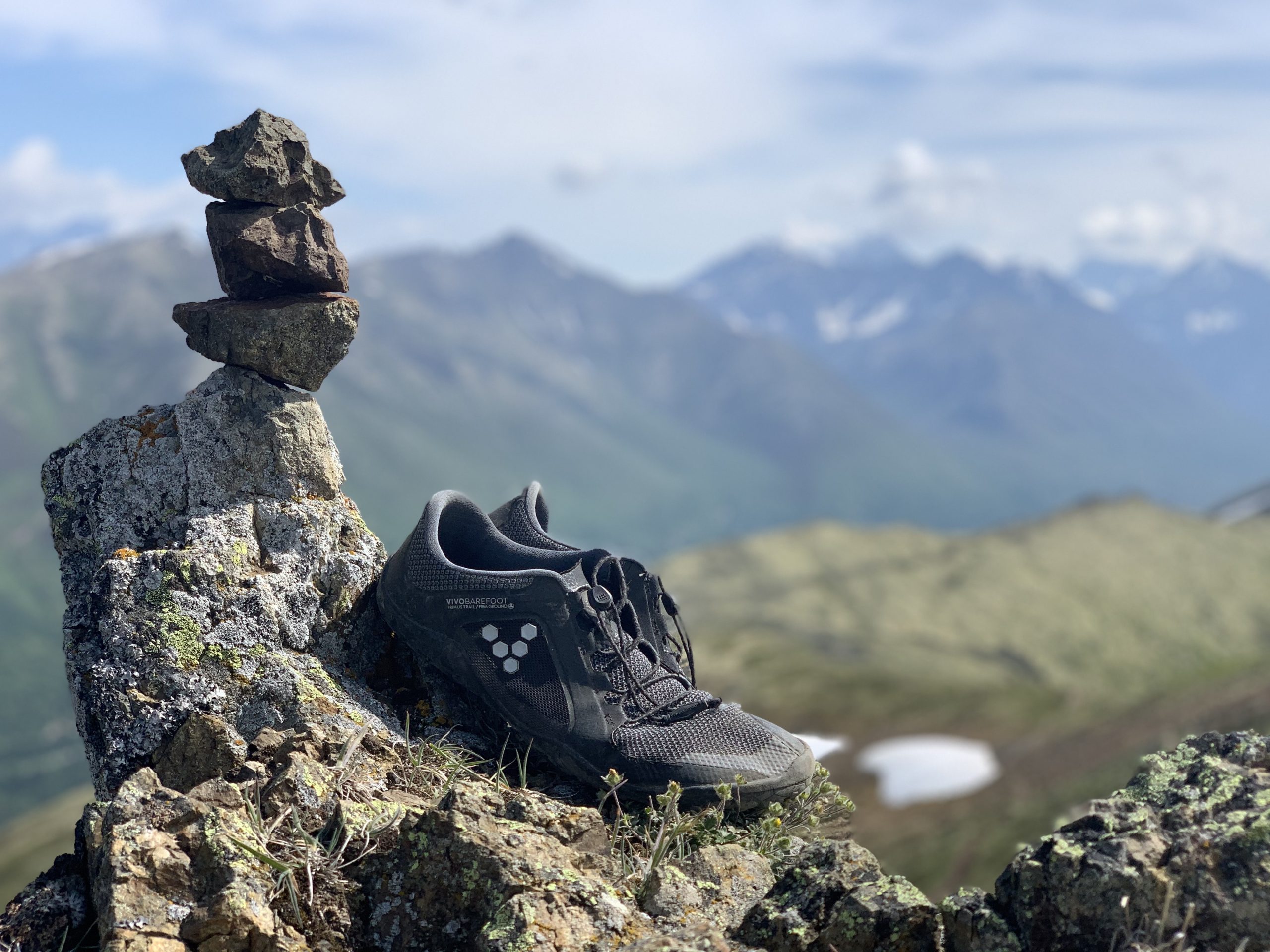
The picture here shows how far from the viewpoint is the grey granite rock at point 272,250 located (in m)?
7.80

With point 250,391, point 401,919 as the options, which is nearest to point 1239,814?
point 401,919

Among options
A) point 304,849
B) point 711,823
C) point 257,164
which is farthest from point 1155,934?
point 257,164

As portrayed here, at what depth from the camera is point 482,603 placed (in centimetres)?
692

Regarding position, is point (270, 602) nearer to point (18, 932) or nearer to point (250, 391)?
point (250, 391)

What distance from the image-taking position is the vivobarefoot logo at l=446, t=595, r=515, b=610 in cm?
691

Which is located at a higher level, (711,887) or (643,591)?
(643,591)

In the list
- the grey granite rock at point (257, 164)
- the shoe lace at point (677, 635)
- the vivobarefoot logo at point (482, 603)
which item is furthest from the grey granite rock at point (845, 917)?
the grey granite rock at point (257, 164)

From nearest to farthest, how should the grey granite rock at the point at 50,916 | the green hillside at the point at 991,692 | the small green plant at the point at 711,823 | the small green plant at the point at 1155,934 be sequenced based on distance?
the small green plant at the point at 1155,934
the grey granite rock at the point at 50,916
the small green plant at the point at 711,823
the green hillside at the point at 991,692

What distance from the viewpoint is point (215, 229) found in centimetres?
797

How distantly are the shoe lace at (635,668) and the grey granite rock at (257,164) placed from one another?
3426mm

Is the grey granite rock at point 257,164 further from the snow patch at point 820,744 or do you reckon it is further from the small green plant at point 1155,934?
the small green plant at point 1155,934

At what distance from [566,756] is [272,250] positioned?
390cm

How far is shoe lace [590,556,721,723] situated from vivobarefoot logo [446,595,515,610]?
1.69 ft

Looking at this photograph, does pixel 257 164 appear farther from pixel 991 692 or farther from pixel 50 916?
pixel 991 692
